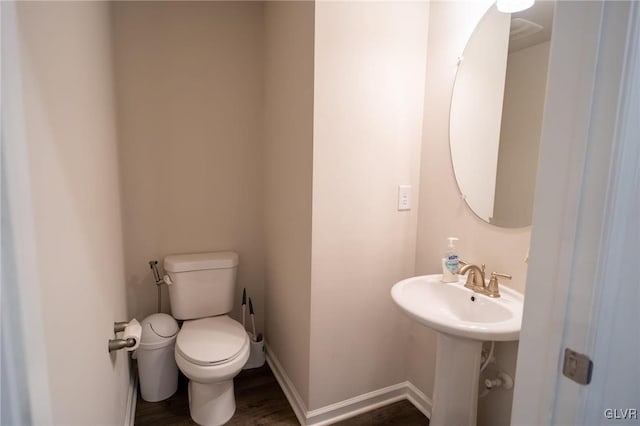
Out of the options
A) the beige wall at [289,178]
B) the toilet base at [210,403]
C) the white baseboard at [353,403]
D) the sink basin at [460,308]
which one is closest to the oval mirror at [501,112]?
the sink basin at [460,308]

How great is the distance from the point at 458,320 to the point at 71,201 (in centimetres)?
131

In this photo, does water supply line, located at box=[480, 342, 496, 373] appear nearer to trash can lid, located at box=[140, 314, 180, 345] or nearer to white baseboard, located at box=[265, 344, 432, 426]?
white baseboard, located at box=[265, 344, 432, 426]

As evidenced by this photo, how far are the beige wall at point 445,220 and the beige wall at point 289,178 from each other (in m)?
0.67

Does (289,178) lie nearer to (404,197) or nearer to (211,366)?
(404,197)

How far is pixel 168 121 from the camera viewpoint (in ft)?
7.00

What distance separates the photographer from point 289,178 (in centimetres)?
191

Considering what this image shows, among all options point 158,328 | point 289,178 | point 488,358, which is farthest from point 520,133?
point 158,328

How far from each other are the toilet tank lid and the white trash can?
1.10ft

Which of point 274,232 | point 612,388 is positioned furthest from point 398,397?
point 612,388

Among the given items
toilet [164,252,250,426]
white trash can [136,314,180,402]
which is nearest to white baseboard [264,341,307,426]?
toilet [164,252,250,426]

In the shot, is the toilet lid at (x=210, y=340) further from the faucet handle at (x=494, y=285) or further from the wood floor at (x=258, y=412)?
the faucet handle at (x=494, y=285)

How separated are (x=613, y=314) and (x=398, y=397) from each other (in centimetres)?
168

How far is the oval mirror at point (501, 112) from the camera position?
53.4 inches

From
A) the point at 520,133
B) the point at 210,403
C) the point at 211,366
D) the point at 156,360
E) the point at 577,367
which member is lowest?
the point at 210,403
